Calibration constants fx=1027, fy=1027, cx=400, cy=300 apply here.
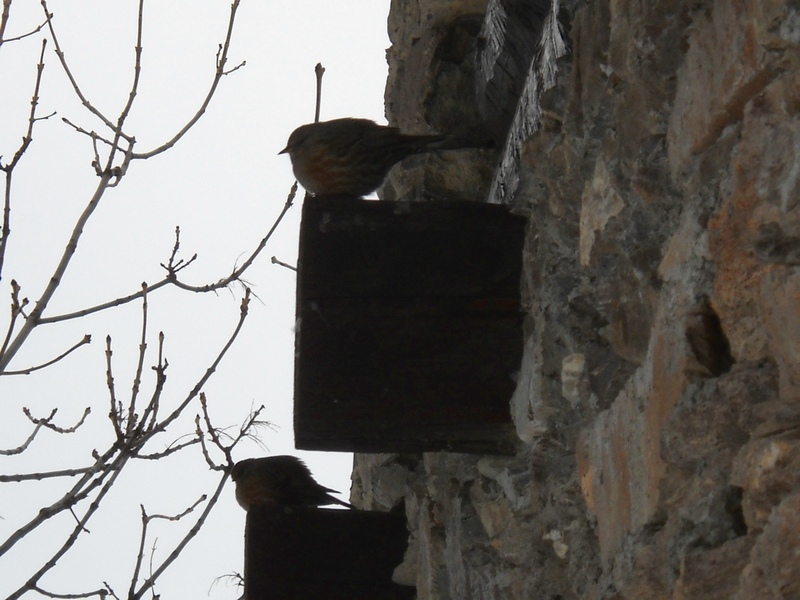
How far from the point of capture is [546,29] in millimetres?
1905

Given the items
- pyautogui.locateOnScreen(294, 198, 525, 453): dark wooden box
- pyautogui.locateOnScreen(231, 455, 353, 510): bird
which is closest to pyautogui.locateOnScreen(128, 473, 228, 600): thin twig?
pyautogui.locateOnScreen(231, 455, 353, 510): bird

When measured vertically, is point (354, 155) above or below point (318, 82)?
below

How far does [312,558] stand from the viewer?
265cm

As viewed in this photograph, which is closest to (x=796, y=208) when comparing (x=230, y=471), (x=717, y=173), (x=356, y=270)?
(x=717, y=173)

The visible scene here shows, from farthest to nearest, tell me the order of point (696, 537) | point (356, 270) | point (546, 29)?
point (356, 270), point (546, 29), point (696, 537)

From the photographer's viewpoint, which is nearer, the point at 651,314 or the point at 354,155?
the point at 651,314

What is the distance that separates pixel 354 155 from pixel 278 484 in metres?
1.10

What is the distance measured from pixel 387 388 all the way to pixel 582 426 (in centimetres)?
45

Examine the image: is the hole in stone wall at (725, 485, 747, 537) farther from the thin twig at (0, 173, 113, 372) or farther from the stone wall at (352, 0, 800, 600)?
the thin twig at (0, 173, 113, 372)

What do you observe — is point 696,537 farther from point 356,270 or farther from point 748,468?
point 356,270

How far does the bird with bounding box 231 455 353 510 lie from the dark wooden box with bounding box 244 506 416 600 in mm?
268

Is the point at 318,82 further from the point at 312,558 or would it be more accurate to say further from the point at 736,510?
the point at 736,510

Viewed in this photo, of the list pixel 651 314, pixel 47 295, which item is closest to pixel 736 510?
pixel 651 314

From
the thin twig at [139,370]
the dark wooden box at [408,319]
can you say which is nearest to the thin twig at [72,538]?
the thin twig at [139,370]
